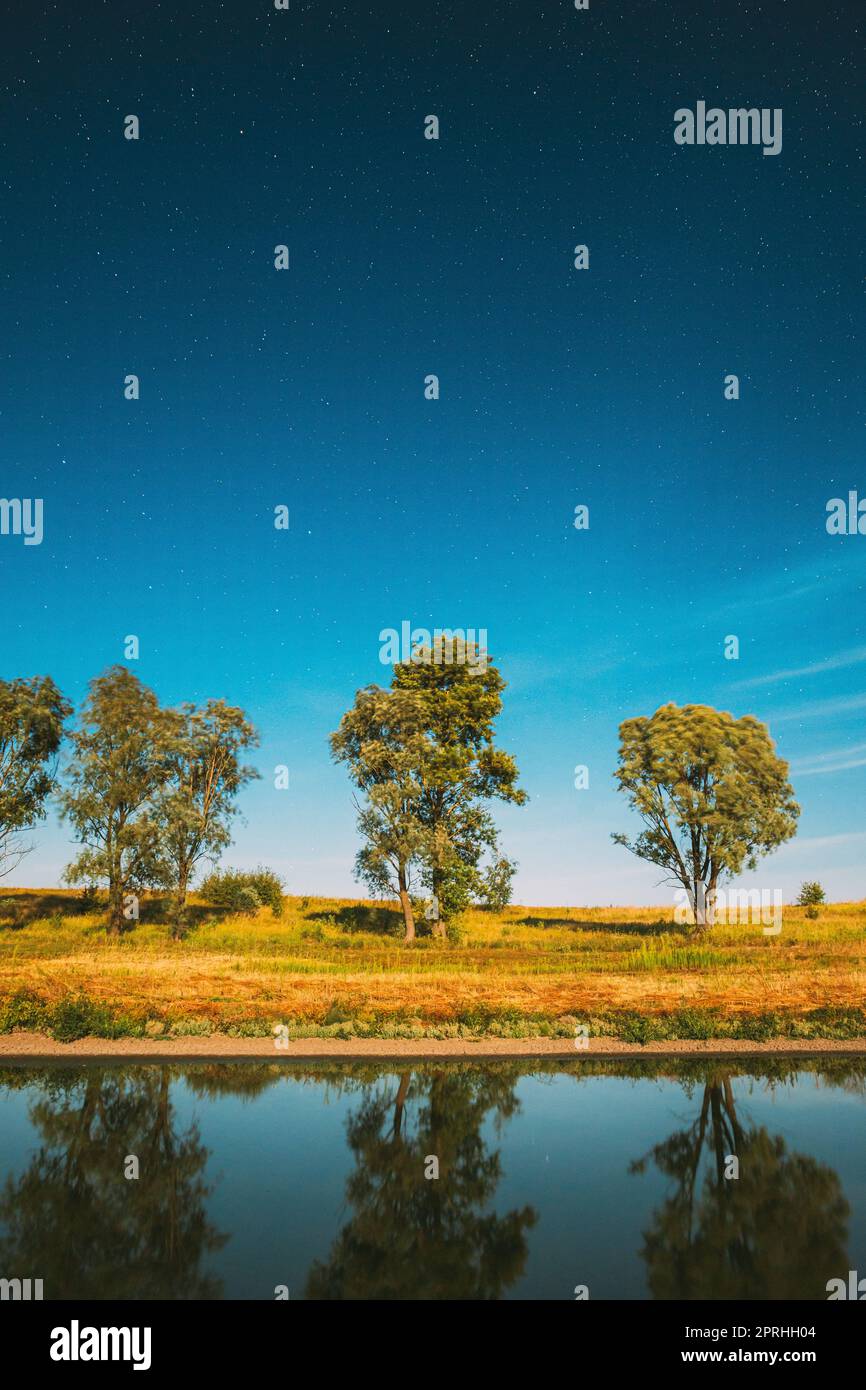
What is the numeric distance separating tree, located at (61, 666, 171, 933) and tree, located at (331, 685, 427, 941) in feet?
40.3

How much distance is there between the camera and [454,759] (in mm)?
48594

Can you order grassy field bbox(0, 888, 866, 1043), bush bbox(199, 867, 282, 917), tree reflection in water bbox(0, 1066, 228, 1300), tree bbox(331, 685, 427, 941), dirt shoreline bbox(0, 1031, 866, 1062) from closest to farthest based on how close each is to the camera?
tree reflection in water bbox(0, 1066, 228, 1300), dirt shoreline bbox(0, 1031, 866, 1062), grassy field bbox(0, 888, 866, 1043), tree bbox(331, 685, 427, 941), bush bbox(199, 867, 282, 917)

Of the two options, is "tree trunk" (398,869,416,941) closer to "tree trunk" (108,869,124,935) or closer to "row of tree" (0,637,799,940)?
"row of tree" (0,637,799,940)

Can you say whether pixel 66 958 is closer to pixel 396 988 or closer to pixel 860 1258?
pixel 396 988

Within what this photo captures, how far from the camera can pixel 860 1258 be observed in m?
8.75

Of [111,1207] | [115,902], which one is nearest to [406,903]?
[115,902]

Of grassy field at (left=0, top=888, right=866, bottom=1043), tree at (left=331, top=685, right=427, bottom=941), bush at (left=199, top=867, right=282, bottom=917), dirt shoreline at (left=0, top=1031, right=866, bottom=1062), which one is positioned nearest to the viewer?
dirt shoreline at (left=0, top=1031, right=866, bottom=1062)

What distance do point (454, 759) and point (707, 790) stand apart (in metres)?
16.3

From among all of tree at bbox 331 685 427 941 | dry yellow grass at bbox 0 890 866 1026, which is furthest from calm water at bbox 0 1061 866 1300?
tree at bbox 331 685 427 941

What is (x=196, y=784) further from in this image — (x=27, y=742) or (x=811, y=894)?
(x=811, y=894)

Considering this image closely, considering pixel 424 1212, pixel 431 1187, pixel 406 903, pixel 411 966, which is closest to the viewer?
pixel 424 1212

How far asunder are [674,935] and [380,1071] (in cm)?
3471

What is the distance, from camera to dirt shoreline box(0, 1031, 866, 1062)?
746 inches
